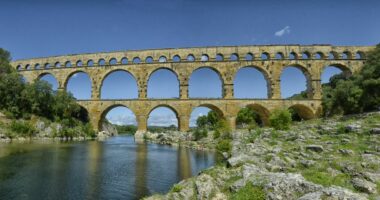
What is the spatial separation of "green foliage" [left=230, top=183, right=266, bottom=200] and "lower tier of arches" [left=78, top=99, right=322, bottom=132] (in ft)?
103

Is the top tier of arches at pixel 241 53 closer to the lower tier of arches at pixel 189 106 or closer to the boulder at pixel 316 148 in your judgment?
the lower tier of arches at pixel 189 106

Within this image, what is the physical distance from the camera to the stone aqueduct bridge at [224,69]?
38.8m

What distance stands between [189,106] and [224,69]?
25.7 feet

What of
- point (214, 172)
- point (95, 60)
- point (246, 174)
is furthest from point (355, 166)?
point (95, 60)

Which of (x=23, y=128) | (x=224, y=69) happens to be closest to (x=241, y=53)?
(x=224, y=69)

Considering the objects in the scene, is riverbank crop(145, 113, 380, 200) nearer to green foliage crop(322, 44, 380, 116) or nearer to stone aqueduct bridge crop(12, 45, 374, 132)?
green foliage crop(322, 44, 380, 116)

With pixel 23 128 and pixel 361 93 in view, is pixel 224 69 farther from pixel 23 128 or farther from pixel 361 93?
pixel 23 128

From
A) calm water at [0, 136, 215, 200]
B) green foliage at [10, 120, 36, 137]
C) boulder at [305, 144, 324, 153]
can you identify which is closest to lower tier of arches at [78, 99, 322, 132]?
green foliage at [10, 120, 36, 137]

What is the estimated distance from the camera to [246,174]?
7.66 meters

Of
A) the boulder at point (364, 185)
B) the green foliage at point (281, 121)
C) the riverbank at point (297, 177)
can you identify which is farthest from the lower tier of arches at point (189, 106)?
the boulder at point (364, 185)

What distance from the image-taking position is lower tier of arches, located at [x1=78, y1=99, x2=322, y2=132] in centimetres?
3844

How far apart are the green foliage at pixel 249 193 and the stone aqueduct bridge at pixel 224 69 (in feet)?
103

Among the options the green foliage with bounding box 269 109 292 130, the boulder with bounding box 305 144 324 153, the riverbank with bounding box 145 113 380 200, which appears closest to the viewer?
the riverbank with bounding box 145 113 380 200

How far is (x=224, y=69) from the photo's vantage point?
133 feet
